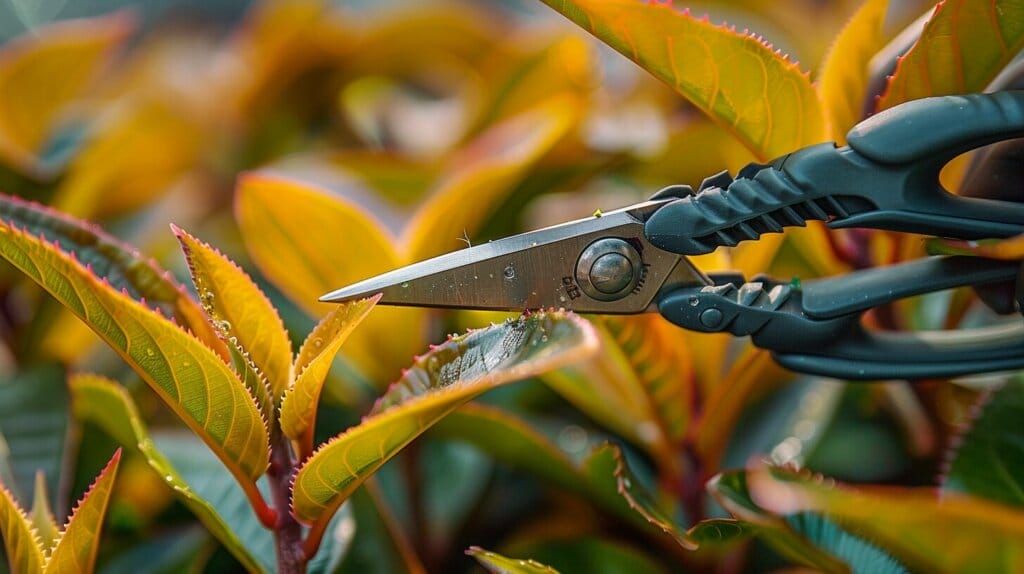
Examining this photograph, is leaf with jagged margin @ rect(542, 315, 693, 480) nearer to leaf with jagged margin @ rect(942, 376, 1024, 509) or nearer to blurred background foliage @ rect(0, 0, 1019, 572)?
blurred background foliage @ rect(0, 0, 1019, 572)

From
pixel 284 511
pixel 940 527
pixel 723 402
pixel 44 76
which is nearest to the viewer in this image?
pixel 940 527

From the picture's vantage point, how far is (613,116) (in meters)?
0.97

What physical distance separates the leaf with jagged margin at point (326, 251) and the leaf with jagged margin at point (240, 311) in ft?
0.54

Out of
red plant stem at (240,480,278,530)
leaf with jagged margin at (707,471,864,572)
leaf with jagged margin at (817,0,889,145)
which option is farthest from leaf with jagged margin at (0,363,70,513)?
leaf with jagged margin at (817,0,889,145)

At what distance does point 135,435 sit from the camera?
1.83 feet

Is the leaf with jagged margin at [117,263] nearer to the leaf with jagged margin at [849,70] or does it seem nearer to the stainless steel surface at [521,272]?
the stainless steel surface at [521,272]

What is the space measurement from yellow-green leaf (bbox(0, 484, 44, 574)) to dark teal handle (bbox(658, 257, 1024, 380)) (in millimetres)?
357

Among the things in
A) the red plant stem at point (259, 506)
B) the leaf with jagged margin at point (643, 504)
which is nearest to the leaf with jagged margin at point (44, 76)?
the red plant stem at point (259, 506)

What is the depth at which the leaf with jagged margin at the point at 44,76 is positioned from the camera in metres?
0.94

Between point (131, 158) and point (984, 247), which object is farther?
point (131, 158)

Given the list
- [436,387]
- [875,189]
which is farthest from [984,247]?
[436,387]

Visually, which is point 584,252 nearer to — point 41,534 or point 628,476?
point 628,476

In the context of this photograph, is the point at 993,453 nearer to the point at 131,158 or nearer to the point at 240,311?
the point at 240,311

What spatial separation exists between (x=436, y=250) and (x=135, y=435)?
0.83ft
